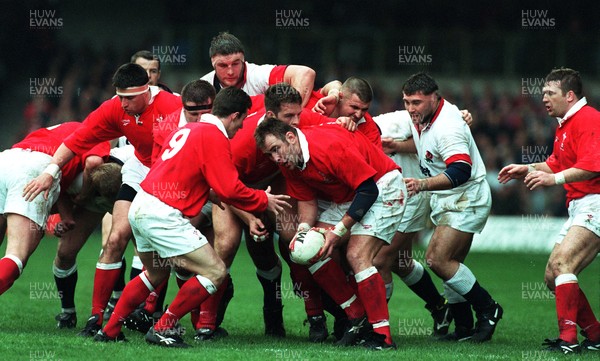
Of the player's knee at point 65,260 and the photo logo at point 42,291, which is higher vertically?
the player's knee at point 65,260

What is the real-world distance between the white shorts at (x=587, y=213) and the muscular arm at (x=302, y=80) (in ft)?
8.78

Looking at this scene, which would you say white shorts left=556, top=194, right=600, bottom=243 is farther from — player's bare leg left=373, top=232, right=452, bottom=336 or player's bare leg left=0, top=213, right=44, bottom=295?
player's bare leg left=0, top=213, right=44, bottom=295

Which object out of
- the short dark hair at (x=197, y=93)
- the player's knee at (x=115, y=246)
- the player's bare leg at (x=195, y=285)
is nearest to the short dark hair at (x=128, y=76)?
the short dark hair at (x=197, y=93)

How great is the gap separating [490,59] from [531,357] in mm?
14813

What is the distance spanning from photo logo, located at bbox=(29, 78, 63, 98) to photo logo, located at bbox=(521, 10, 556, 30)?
10.6m

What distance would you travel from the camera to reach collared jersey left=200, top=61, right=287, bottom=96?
31.4ft

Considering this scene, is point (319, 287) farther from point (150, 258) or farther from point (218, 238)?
point (150, 258)

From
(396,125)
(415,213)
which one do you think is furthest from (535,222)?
(415,213)

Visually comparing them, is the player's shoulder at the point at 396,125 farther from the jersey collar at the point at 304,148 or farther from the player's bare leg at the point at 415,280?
the jersey collar at the point at 304,148

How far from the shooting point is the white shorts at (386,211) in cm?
820

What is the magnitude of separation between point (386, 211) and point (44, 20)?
16382 millimetres

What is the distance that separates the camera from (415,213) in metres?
9.33

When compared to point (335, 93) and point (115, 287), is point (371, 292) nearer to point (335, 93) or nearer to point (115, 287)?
point (335, 93)

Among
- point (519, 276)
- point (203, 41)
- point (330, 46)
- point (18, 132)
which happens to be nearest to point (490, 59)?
point (330, 46)
